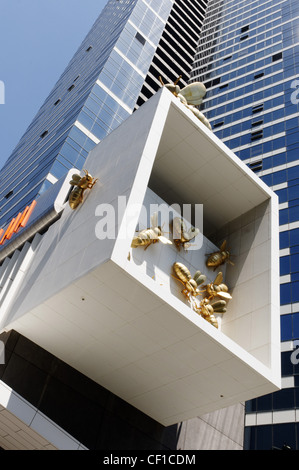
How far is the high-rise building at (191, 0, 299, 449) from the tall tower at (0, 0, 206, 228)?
624 cm

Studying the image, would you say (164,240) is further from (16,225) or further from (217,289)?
(16,225)

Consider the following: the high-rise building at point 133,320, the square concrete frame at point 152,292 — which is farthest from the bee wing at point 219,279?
the high-rise building at point 133,320

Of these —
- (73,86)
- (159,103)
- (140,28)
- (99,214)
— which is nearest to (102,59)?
(73,86)

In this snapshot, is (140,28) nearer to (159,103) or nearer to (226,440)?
(159,103)

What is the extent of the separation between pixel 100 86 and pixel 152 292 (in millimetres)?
37953

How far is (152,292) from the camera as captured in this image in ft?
43.1

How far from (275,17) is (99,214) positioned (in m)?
62.1

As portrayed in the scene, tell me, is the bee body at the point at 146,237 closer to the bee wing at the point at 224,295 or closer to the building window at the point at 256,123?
the bee wing at the point at 224,295

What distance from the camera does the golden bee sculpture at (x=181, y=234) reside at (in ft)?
62.6

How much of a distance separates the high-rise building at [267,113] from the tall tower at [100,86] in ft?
20.5

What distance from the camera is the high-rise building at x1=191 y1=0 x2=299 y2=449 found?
31516mm

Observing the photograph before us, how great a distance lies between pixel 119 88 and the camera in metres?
49.0

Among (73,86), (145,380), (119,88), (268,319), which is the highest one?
(73,86)

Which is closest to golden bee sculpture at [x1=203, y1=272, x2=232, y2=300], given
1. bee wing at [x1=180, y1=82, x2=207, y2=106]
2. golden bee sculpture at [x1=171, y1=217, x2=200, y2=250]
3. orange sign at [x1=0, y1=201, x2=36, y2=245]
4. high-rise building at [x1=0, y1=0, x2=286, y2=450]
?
high-rise building at [x1=0, y1=0, x2=286, y2=450]
